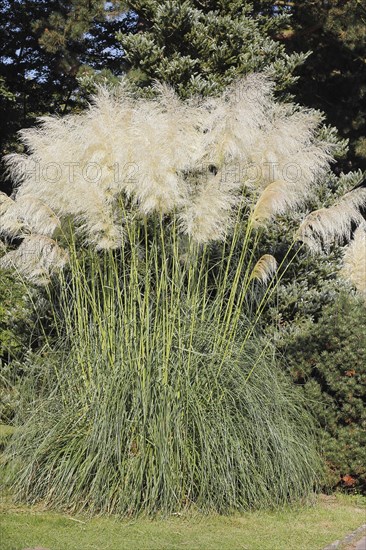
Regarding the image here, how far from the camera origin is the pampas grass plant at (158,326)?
215 inches

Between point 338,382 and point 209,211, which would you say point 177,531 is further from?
point 209,211

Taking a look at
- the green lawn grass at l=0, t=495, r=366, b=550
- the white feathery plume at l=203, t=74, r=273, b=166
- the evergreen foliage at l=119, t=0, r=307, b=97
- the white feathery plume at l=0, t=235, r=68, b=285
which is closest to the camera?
the green lawn grass at l=0, t=495, r=366, b=550

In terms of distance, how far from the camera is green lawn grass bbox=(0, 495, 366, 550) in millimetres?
4887

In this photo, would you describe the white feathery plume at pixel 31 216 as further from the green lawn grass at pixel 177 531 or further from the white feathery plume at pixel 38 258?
the green lawn grass at pixel 177 531

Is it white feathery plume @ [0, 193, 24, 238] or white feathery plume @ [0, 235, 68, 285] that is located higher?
white feathery plume @ [0, 193, 24, 238]

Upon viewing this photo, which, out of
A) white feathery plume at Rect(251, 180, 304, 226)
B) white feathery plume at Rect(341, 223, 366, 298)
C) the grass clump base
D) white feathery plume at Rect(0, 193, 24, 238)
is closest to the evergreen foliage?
white feathery plume at Rect(341, 223, 366, 298)

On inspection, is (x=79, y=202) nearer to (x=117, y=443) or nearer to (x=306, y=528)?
(x=117, y=443)

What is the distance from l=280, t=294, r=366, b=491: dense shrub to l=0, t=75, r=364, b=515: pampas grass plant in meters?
0.32

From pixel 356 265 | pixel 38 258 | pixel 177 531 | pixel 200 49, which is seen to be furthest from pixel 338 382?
pixel 200 49

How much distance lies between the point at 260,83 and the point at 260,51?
310 centimetres

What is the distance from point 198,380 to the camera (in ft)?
18.9

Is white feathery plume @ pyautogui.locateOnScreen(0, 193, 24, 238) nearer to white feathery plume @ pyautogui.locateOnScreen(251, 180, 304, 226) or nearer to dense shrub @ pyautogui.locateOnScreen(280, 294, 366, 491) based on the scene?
white feathery plume @ pyautogui.locateOnScreen(251, 180, 304, 226)

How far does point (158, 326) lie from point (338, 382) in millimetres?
1774

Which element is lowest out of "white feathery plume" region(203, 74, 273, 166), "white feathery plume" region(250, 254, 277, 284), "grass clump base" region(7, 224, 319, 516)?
"grass clump base" region(7, 224, 319, 516)
